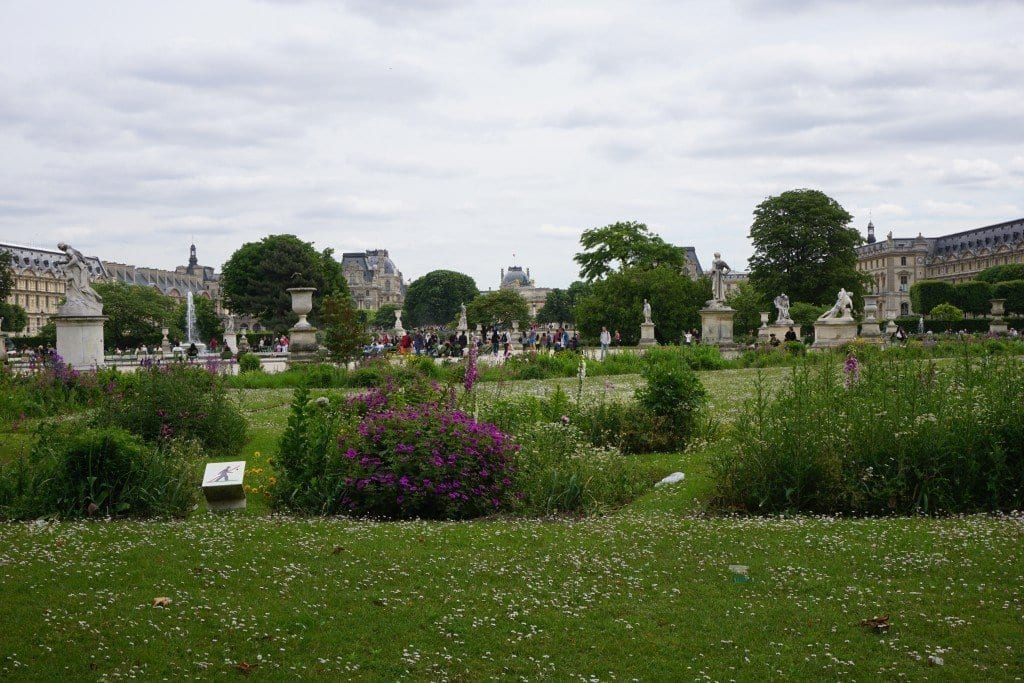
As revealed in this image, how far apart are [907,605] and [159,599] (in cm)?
455

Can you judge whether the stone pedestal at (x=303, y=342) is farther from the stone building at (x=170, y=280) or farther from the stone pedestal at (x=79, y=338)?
the stone building at (x=170, y=280)

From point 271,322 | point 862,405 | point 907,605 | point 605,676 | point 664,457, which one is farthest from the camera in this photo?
point 271,322

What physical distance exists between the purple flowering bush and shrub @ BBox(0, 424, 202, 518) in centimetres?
109

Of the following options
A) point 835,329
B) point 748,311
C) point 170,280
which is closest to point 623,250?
point 748,311

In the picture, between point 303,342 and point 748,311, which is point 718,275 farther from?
point 748,311

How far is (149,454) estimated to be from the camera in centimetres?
852

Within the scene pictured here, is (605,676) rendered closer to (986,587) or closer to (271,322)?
(986,587)

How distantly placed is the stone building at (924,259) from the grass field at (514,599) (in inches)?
5248

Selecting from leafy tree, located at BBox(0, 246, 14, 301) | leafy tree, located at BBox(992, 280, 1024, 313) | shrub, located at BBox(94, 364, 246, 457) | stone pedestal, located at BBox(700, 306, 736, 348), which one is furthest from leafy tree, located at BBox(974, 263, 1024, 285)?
shrub, located at BBox(94, 364, 246, 457)

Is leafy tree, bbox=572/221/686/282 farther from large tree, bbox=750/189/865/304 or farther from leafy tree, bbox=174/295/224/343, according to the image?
leafy tree, bbox=174/295/224/343

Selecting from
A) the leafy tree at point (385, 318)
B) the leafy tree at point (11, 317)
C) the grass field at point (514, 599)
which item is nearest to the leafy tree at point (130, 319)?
the leafy tree at point (11, 317)

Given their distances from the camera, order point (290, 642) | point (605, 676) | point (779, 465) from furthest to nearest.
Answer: point (779, 465) → point (290, 642) → point (605, 676)

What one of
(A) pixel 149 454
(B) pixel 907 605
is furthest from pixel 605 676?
(A) pixel 149 454

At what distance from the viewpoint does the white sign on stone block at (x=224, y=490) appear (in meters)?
8.35
